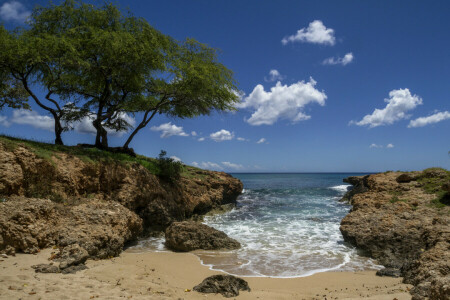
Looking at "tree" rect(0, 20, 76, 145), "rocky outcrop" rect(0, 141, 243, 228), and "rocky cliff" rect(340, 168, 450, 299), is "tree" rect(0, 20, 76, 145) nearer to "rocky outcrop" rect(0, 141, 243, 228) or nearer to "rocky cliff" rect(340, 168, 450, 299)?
"rocky outcrop" rect(0, 141, 243, 228)

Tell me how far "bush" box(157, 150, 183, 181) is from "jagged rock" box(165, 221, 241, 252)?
6.12 meters

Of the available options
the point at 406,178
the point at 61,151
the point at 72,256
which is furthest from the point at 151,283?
the point at 406,178

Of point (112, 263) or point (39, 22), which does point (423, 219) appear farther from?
point (39, 22)

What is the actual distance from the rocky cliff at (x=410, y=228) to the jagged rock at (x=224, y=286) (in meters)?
3.77

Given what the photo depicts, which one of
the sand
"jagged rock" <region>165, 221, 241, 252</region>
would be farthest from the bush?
the sand

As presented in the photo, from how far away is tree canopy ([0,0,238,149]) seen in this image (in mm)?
14578

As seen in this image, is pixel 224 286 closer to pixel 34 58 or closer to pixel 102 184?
pixel 102 184

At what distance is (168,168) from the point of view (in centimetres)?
1725

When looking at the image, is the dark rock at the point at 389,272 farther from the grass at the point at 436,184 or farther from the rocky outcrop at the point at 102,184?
the rocky outcrop at the point at 102,184

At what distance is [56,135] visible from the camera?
1608cm

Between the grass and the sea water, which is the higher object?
the grass

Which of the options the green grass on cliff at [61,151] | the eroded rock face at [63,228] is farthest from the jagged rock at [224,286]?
the green grass on cliff at [61,151]

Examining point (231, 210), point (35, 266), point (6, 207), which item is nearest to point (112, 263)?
point (35, 266)

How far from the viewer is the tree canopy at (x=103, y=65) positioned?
47.8ft
